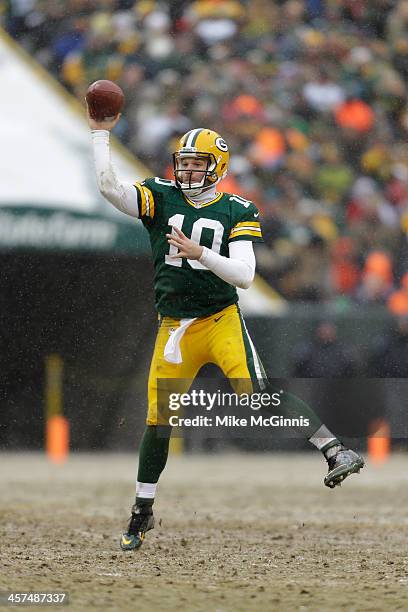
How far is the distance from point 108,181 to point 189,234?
0.49m

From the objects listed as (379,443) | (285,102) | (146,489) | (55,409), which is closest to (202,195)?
(146,489)

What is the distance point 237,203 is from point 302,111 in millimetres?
8269

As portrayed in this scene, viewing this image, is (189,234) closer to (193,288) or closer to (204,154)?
(193,288)

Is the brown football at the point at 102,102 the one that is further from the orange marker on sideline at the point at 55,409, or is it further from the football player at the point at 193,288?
the orange marker on sideline at the point at 55,409

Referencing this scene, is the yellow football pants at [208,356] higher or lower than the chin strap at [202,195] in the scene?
lower

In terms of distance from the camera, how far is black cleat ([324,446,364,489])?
5.92 metres

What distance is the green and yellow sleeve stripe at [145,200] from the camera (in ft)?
20.5

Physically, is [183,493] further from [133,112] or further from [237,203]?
[133,112]

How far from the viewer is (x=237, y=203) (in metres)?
6.36

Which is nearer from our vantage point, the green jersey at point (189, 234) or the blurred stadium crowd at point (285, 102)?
the green jersey at point (189, 234)

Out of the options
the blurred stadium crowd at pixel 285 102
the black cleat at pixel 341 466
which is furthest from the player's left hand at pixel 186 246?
the blurred stadium crowd at pixel 285 102

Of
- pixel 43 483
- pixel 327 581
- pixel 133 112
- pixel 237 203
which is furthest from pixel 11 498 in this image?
pixel 133 112

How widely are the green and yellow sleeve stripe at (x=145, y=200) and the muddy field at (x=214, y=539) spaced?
1684mm

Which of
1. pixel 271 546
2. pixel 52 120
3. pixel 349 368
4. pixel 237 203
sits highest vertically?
pixel 52 120
